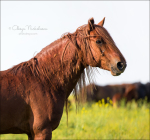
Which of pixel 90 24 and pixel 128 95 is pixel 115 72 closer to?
pixel 90 24

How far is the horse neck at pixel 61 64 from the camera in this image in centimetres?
275

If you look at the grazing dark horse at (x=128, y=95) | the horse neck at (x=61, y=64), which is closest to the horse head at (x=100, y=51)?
the horse neck at (x=61, y=64)

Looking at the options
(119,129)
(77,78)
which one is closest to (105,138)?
(119,129)

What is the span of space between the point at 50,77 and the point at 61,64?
0.73 feet

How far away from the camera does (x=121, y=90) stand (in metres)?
13.0

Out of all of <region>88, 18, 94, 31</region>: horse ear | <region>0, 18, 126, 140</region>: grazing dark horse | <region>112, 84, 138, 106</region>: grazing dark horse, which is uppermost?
<region>88, 18, 94, 31</region>: horse ear

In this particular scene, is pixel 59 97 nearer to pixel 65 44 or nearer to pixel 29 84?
pixel 29 84

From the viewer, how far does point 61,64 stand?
2760 millimetres

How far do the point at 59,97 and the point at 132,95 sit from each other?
33.4ft

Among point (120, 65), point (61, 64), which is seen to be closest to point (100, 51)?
point (120, 65)

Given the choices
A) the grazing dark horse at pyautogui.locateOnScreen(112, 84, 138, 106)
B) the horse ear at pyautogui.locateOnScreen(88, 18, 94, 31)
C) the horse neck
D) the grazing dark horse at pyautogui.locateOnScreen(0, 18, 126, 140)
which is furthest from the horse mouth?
the grazing dark horse at pyautogui.locateOnScreen(112, 84, 138, 106)

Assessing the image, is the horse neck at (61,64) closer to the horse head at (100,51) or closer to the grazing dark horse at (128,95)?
the horse head at (100,51)

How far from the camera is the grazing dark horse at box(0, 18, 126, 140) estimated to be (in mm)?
2461

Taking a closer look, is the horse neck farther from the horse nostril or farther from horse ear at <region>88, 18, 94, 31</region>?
the horse nostril
